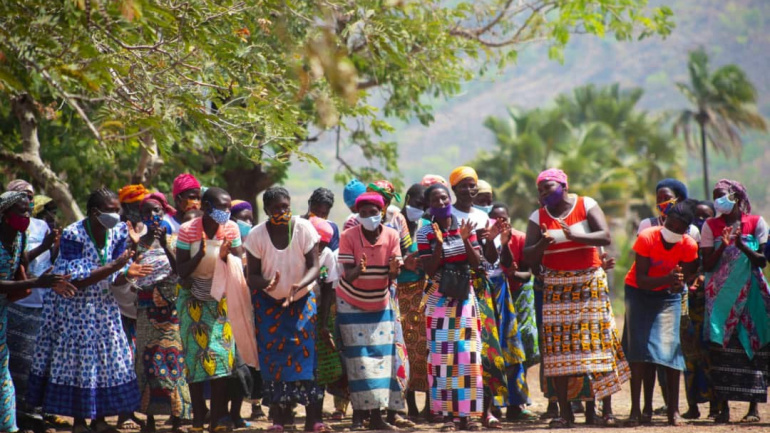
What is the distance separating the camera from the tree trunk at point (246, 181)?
16188mm

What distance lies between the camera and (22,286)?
294 inches

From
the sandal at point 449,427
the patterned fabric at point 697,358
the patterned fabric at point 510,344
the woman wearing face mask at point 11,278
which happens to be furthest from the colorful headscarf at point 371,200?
the patterned fabric at point 697,358

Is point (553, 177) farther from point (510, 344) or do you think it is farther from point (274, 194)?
point (274, 194)

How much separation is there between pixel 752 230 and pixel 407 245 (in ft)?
10.2

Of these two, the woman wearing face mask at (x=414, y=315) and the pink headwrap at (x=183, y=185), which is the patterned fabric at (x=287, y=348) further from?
the pink headwrap at (x=183, y=185)

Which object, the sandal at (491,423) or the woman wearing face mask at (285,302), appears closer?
the woman wearing face mask at (285,302)

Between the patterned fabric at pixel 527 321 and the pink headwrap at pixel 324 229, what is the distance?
1884 millimetres

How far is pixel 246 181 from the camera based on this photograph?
643 inches

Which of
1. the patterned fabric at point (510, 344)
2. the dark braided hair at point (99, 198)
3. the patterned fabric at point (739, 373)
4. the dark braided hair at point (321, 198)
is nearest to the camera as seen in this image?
the dark braided hair at point (99, 198)

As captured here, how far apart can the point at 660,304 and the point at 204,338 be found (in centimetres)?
385

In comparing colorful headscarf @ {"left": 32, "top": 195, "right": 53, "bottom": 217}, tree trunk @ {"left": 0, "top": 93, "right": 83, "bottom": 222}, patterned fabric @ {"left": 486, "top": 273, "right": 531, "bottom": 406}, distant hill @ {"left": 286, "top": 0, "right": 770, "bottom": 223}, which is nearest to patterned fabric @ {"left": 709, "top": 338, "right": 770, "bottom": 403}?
patterned fabric @ {"left": 486, "top": 273, "right": 531, "bottom": 406}

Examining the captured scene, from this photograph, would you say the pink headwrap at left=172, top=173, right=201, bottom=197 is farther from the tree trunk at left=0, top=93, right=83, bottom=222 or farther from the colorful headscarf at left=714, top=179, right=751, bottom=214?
the colorful headscarf at left=714, top=179, right=751, bottom=214

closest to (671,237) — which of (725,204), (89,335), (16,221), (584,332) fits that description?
(725,204)

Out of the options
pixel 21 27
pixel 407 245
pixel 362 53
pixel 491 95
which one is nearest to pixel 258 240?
pixel 407 245
